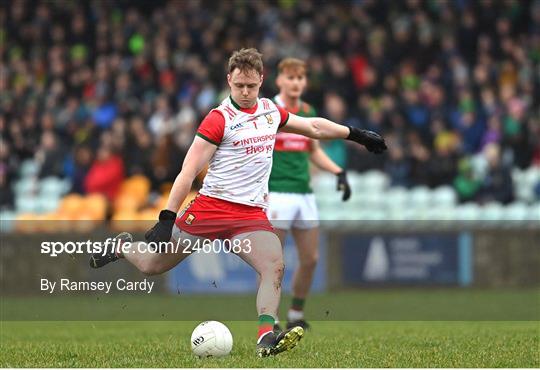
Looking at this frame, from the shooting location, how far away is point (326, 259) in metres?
19.0

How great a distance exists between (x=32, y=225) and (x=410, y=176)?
630 cm

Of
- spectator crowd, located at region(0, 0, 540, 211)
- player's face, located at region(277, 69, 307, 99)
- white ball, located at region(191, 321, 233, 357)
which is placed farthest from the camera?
spectator crowd, located at region(0, 0, 540, 211)

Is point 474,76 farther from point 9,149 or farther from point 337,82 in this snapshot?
point 9,149

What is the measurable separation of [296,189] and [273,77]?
31.7 ft

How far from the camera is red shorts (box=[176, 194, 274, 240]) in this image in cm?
→ 929

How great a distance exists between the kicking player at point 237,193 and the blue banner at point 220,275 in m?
9.22

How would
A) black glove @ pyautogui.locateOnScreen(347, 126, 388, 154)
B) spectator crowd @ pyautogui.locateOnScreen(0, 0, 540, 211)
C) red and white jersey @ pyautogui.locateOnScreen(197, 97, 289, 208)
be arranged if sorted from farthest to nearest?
spectator crowd @ pyautogui.locateOnScreen(0, 0, 540, 211)
black glove @ pyautogui.locateOnScreen(347, 126, 388, 154)
red and white jersey @ pyautogui.locateOnScreen(197, 97, 289, 208)

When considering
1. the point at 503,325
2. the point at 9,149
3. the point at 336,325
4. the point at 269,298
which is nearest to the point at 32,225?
the point at 9,149

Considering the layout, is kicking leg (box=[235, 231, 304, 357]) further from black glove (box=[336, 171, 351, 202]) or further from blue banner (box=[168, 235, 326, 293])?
blue banner (box=[168, 235, 326, 293])

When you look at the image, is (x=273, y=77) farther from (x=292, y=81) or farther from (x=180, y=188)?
(x=180, y=188)

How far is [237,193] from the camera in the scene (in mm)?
9305

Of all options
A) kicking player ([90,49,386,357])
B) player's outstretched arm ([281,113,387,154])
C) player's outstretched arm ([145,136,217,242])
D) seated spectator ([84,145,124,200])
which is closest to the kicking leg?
kicking player ([90,49,386,357])

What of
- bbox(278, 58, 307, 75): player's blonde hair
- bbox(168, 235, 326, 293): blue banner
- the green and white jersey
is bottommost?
bbox(168, 235, 326, 293): blue banner

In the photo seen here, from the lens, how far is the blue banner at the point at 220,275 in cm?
1880
